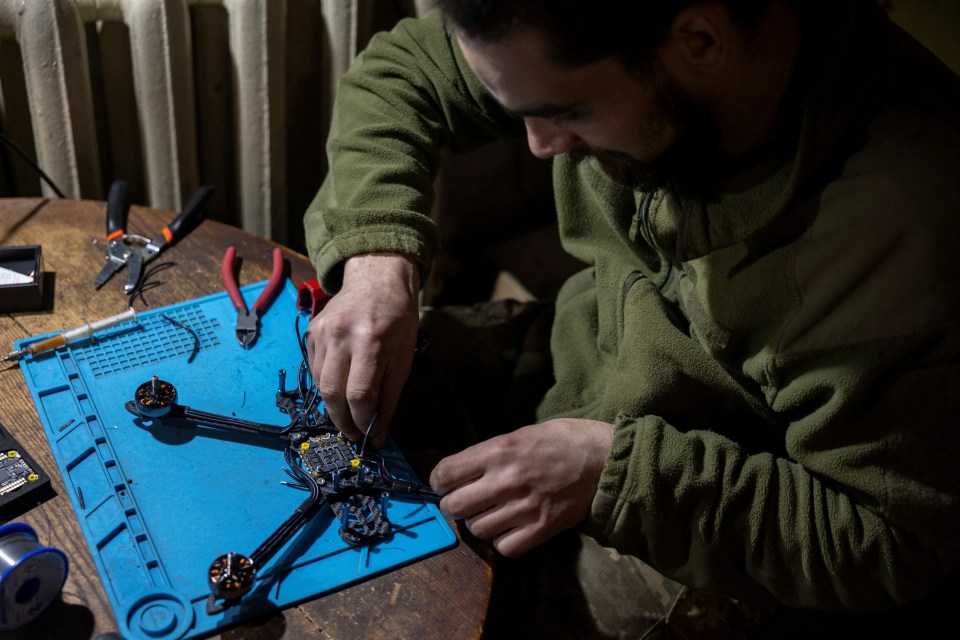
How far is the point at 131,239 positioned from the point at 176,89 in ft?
1.18

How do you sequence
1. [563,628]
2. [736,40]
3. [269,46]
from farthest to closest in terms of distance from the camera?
[269,46] < [563,628] < [736,40]

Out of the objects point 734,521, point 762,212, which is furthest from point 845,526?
point 762,212

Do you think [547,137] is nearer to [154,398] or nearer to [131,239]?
[154,398]

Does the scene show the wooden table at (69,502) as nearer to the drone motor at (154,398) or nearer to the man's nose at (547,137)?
the drone motor at (154,398)

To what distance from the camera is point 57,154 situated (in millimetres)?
1392

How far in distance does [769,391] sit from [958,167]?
0.26m

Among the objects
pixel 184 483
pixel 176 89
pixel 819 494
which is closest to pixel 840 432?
pixel 819 494

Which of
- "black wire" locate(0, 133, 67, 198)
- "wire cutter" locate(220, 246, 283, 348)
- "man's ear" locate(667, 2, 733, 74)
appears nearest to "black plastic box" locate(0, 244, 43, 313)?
"wire cutter" locate(220, 246, 283, 348)

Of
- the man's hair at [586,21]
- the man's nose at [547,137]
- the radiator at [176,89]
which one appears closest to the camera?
the man's hair at [586,21]

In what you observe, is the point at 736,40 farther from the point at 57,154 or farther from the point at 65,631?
the point at 57,154

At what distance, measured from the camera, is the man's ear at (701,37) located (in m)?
0.70

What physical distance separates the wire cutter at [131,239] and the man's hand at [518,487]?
1.66 feet

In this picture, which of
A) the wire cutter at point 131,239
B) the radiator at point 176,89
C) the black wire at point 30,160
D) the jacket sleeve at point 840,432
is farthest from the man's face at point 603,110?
the black wire at point 30,160

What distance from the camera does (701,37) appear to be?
715mm
